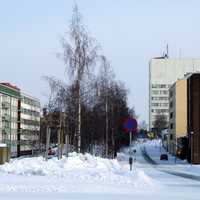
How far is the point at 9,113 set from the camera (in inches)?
5984

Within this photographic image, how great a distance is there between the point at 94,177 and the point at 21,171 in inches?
229

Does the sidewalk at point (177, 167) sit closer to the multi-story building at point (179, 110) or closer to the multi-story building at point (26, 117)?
the multi-story building at point (179, 110)

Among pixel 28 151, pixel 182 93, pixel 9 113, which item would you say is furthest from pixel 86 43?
pixel 28 151

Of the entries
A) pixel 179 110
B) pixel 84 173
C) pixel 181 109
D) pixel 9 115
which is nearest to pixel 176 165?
pixel 181 109

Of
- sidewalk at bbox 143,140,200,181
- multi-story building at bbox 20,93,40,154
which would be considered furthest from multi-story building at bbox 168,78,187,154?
multi-story building at bbox 20,93,40,154

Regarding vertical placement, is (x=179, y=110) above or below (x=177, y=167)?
above

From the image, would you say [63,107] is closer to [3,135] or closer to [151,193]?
[151,193]

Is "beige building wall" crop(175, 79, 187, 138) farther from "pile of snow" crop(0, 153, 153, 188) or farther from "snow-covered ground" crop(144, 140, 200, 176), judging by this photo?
"pile of snow" crop(0, 153, 153, 188)

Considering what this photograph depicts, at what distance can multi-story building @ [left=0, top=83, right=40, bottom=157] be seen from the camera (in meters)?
146

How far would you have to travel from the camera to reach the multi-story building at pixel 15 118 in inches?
5763

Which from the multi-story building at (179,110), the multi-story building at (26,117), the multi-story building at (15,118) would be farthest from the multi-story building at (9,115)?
the multi-story building at (179,110)

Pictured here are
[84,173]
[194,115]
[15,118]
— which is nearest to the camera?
[84,173]

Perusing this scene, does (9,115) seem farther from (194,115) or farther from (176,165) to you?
(176,165)

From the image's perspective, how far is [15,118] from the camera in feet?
520
